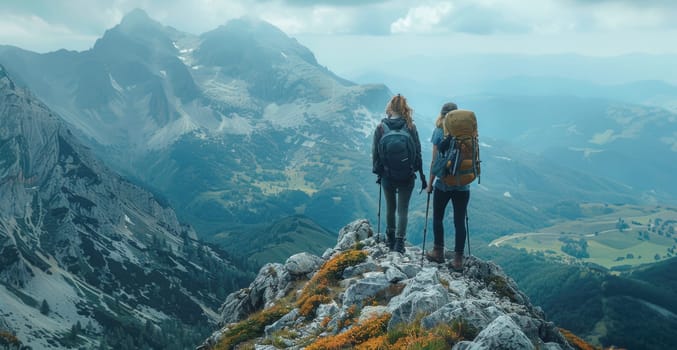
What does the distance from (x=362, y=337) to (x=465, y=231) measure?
9130mm

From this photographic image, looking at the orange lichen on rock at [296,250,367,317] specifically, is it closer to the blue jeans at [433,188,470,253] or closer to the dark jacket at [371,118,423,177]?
the blue jeans at [433,188,470,253]

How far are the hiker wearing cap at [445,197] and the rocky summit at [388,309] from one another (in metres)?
1.40

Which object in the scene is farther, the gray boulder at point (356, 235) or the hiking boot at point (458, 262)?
the gray boulder at point (356, 235)

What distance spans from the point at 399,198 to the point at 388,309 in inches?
304

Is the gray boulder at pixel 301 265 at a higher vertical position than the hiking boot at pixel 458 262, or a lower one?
lower

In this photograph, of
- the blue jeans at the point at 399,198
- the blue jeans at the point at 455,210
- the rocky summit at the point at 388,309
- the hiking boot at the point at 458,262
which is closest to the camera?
the rocky summit at the point at 388,309

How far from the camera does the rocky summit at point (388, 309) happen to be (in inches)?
545

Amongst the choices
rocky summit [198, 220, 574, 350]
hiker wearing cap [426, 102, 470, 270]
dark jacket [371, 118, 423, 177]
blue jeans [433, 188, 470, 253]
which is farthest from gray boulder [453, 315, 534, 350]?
dark jacket [371, 118, 423, 177]

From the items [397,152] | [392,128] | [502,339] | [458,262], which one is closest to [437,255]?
[458,262]

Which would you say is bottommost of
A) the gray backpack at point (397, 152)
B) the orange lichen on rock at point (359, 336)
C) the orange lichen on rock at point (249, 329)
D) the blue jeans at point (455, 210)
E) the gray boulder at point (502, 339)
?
the orange lichen on rock at point (249, 329)

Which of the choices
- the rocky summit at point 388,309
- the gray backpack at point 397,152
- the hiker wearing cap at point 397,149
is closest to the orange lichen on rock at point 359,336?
the rocky summit at point 388,309

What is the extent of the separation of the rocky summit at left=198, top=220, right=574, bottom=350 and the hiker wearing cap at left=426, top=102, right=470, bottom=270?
1.40 metres

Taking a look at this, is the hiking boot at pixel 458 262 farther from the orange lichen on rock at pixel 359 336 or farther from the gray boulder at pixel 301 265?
the gray boulder at pixel 301 265

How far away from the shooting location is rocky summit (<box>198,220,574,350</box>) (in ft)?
45.4
